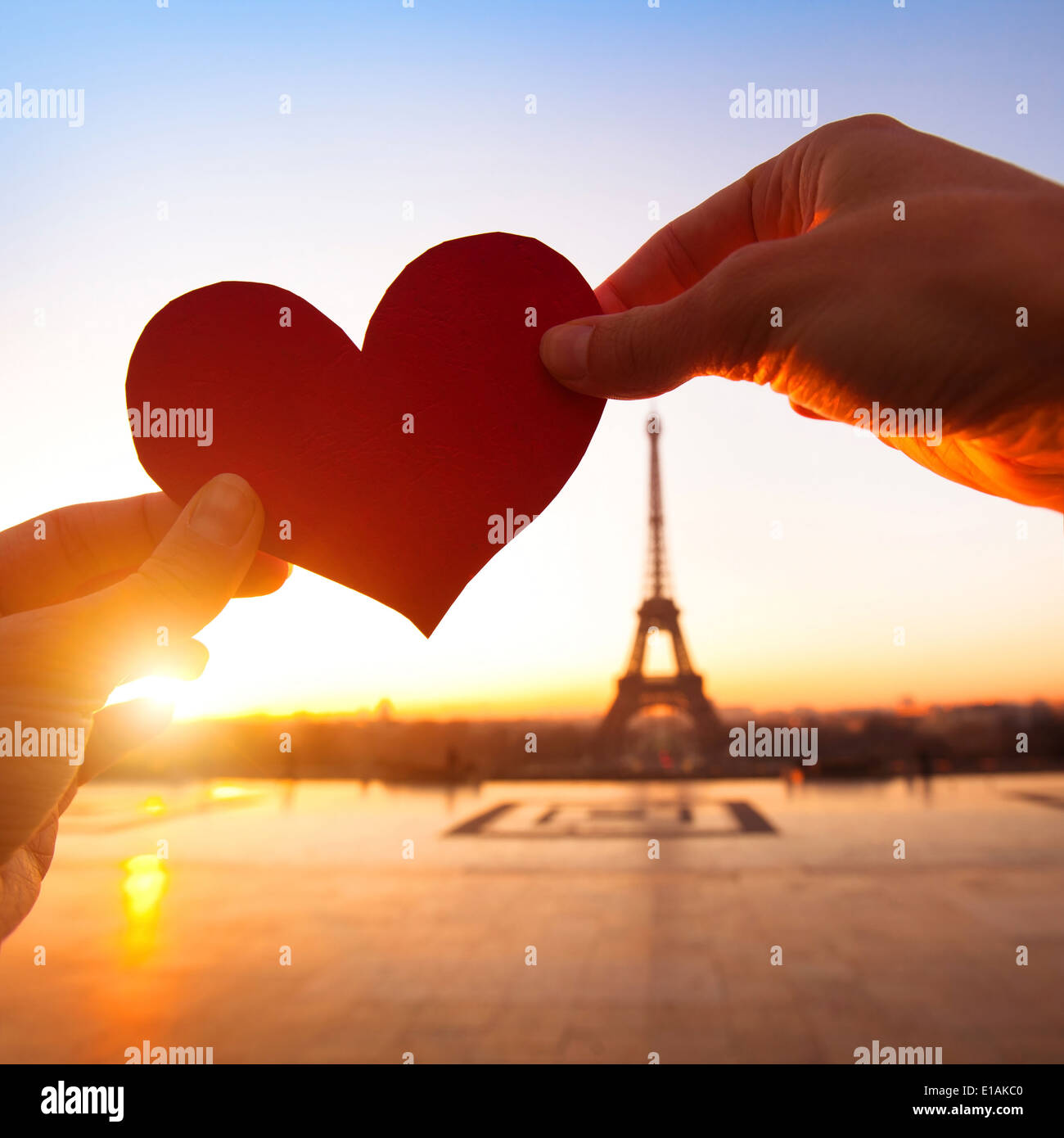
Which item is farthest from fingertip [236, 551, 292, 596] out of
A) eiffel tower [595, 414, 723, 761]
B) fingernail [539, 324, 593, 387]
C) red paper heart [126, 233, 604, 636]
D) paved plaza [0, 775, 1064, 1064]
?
eiffel tower [595, 414, 723, 761]

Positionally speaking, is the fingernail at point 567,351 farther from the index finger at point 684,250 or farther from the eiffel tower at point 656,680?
the eiffel tower at point 656,680

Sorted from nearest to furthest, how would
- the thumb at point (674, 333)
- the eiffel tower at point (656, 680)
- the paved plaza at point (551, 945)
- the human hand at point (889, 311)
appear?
the human hand at point (889, 311) < the thumb at point (674, 333) < the paved plaza at point (551, 945) < the eiffel tower at point (656, 680)

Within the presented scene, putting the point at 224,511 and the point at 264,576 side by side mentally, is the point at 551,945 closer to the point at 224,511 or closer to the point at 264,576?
the point at 264,576

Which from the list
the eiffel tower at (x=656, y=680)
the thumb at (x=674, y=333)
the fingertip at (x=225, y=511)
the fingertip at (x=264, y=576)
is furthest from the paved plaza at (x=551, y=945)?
the eiffel tower at (x=656, y=680)

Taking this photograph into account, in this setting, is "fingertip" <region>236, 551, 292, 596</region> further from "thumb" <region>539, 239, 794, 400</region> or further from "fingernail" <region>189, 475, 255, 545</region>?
"thumb" <region>539, 239, 794, 400</region>

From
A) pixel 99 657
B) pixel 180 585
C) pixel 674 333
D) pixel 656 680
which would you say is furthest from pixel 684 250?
pixel 656 680

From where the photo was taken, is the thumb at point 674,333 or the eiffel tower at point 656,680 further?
the eiffel tower at point 656,680

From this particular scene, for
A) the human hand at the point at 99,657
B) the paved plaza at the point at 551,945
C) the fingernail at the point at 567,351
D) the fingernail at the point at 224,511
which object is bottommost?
the paved plaza at the point at 551,945

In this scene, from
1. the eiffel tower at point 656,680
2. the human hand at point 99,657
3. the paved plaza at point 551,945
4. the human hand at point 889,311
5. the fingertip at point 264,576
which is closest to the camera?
the human hand at point 99,657
